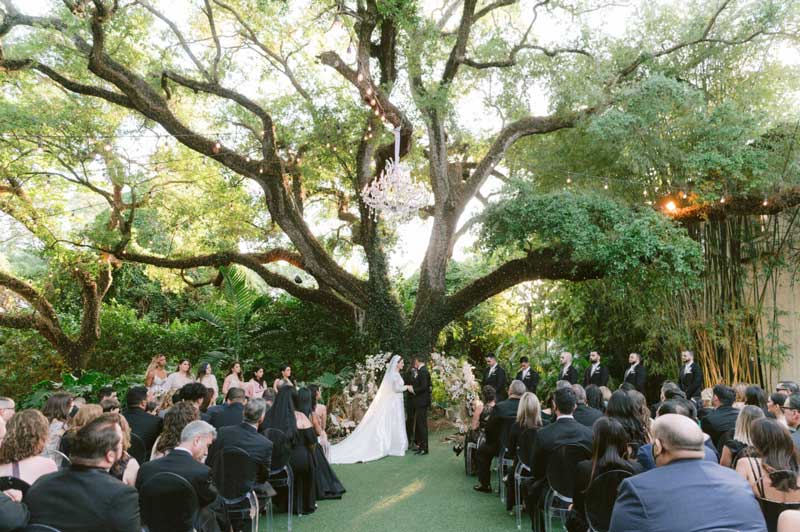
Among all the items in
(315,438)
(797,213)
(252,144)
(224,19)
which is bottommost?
(315,438)

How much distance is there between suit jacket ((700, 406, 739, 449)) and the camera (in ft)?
15.9

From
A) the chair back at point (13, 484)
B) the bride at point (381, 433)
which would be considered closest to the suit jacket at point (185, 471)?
the chair back at point (13, 484)

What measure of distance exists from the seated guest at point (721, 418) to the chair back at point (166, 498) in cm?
406

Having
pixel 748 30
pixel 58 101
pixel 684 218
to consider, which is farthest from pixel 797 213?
pixel 58 101

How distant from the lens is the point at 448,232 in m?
12.4

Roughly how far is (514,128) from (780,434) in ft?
33.0

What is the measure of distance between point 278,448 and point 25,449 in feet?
8.99

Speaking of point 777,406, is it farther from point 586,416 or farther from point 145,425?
point 145,425

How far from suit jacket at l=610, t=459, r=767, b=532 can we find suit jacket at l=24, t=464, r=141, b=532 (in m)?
2.05

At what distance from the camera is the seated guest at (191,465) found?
3.47 metres

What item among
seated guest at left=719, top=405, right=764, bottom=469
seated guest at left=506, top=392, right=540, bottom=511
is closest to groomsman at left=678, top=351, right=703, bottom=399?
seated guest at left=506, top=392, right=540, bottom=511

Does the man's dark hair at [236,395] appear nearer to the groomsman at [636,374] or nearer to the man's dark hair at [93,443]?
the man's dark hair at [93,443]

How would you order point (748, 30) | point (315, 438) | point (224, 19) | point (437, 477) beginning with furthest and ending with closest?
point (224, 19) < point (748, 30) < point (437, 477) < point (315, 438)

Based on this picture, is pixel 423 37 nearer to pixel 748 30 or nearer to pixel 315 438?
pixel 748 30
